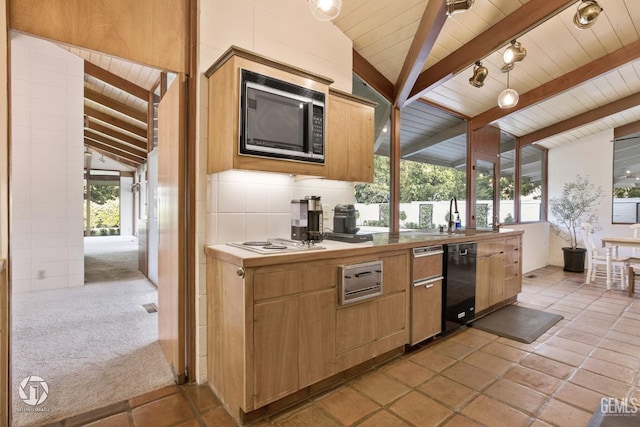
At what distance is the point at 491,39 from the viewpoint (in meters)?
3.10

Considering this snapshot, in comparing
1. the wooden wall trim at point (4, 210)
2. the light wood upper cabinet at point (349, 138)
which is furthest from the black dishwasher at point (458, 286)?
the wooden wall trim at point (4, 210)

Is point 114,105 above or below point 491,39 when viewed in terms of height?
above

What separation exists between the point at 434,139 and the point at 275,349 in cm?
402

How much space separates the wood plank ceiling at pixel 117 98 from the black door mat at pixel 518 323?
403 cm

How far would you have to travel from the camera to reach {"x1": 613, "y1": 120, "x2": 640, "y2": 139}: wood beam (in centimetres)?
594

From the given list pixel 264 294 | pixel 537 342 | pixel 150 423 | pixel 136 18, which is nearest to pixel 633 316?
pixel 537 342

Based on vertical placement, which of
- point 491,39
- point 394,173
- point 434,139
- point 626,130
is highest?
point 491,39

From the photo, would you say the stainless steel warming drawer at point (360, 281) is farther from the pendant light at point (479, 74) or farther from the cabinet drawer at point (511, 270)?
the pendant light at point (479, 74)

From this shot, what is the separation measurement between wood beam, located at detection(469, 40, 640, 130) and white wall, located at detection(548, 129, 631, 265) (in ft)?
10.5

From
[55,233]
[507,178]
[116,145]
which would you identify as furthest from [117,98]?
[507,178]

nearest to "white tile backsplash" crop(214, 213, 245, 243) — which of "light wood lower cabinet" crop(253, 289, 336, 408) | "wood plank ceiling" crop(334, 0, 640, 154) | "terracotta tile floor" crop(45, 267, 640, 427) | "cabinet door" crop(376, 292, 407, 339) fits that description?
"light wood lower cabinet" crop(253, 289, 336, 408)

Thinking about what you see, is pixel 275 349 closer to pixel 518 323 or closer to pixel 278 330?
pixel 278 330

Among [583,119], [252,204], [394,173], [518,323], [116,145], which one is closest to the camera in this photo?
[252,204]

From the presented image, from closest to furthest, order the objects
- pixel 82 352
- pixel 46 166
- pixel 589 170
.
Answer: pixel 82 352
pixel 46 166
pixel 589 170
